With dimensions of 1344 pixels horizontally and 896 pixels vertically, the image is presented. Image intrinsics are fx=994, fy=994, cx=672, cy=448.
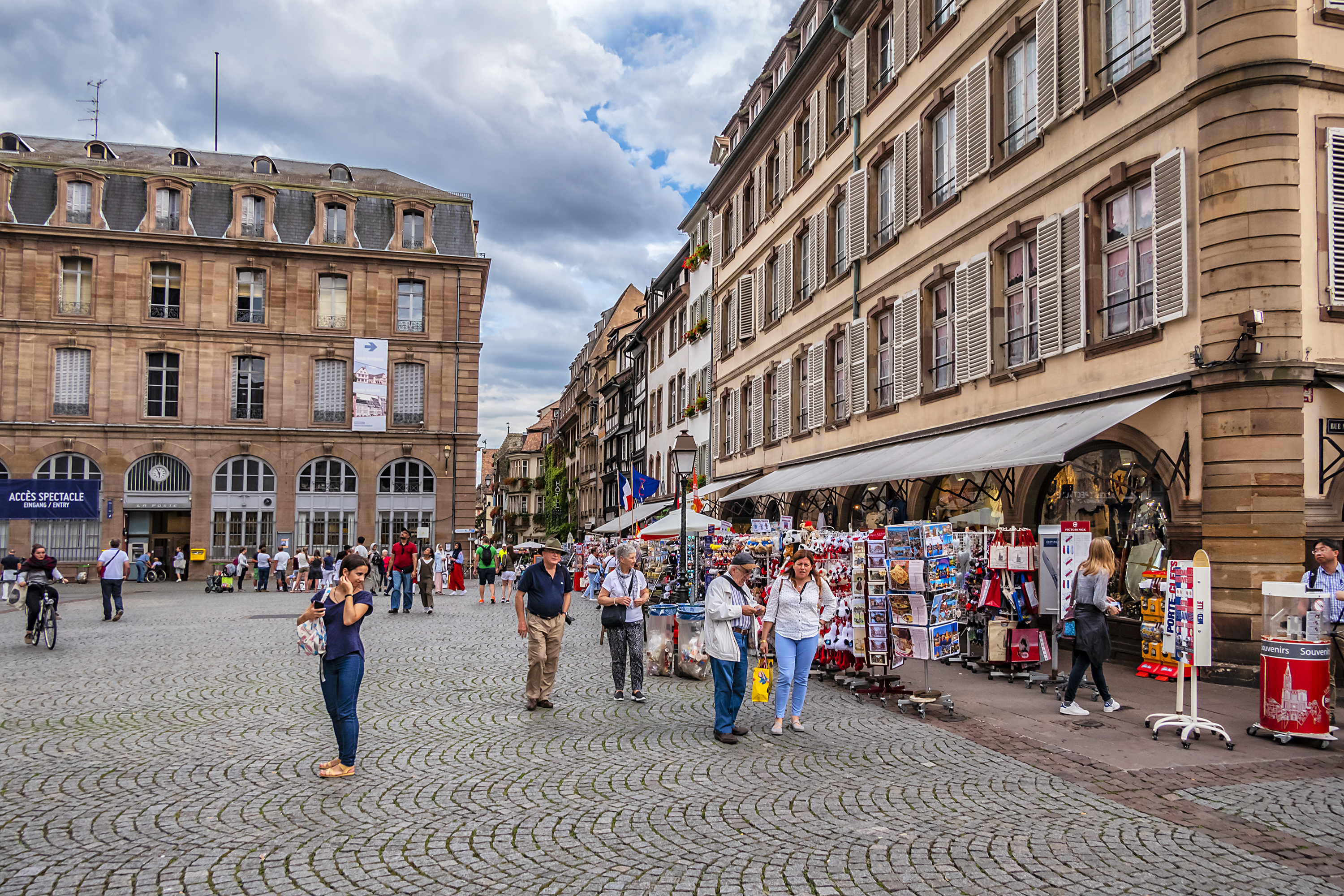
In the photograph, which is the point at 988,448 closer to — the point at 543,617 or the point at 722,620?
the point at 722,620

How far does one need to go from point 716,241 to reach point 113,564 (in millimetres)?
23647

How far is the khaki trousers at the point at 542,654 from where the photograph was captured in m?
10.1

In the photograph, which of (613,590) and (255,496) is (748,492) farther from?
(255,496)

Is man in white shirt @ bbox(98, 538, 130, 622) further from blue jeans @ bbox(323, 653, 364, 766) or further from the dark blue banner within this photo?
the dark blue banner

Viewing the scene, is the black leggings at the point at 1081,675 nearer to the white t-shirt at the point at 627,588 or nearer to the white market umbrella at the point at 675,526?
the white t-shirt at the point at 627,588

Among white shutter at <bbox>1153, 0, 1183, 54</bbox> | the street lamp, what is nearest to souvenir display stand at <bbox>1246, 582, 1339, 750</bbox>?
white shutter at <bbox>1153, 0, 1183, 54</bbox>

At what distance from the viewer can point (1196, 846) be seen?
5617 millimetres

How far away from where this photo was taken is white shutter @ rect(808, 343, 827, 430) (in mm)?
25203

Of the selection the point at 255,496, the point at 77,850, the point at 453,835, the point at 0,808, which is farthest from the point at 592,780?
the point at 255,496

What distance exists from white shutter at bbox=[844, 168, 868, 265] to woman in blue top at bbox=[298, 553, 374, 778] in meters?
17.8

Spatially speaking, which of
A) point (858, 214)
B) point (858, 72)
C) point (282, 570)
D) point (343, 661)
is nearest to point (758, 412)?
point (858, 214)

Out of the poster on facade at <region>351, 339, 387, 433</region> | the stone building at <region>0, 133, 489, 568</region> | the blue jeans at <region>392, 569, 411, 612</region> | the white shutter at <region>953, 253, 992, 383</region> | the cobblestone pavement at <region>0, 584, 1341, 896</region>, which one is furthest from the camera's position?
the poster on facade at <region>351, 339, 387, 433</region>

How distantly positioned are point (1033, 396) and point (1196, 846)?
10.9 m

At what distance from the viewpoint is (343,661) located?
7141 millimetres
